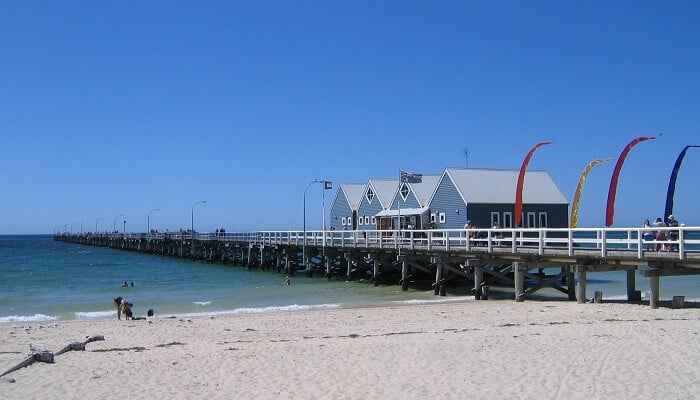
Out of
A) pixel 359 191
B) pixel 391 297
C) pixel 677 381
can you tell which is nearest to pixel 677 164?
pixel 391 297

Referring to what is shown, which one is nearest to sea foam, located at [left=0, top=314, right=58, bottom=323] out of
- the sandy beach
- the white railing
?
the sandy beach

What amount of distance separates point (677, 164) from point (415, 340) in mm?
11514

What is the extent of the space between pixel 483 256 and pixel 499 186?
11488 mm

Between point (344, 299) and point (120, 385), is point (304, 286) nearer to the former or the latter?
point (344, 299)

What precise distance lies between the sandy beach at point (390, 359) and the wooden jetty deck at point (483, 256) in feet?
4.77

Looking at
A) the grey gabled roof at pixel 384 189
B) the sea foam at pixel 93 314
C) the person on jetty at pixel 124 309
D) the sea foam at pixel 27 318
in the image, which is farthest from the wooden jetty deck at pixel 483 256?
the sea foam at pixel 27 318

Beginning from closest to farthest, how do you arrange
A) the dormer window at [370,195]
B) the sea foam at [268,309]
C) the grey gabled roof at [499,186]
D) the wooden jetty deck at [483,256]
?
1. the wooden jetty deck at [483,256]
2. the sea foam at [268,309]
3. the grey gabled roof at [499,186]
4. the dormer window at [370,195]

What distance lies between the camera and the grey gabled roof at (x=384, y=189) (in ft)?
139

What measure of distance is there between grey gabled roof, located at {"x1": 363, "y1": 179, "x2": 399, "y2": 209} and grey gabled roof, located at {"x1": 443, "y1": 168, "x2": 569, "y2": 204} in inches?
306

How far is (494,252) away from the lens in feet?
74.9

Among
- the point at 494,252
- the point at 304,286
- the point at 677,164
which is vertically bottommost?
the point at 304,286

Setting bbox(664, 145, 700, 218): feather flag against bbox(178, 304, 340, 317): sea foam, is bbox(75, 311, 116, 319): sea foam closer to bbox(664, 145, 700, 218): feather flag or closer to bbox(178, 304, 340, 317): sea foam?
bbox(178, 304, 340, 317): sea foam

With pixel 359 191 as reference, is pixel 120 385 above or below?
below

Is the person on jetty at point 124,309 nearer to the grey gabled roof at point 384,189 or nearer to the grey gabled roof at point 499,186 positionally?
the grey gabled roof at point 499,186
